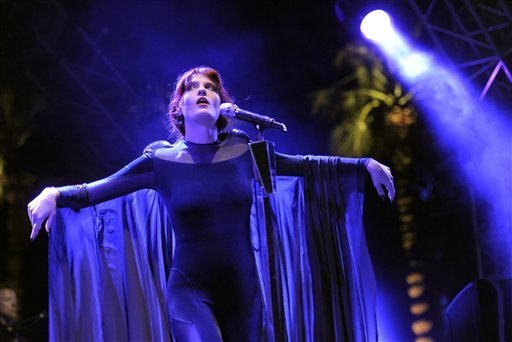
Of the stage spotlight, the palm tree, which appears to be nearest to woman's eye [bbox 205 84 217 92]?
the stage spotlight

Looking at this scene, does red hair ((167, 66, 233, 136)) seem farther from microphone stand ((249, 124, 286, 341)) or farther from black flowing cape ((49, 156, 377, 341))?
microphone stand ((249, 124, 286, 341))

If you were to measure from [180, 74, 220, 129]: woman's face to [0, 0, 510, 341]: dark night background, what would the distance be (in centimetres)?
276

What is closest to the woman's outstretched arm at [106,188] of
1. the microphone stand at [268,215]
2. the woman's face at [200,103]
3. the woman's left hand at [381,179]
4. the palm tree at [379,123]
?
the woman's face at [200,103]

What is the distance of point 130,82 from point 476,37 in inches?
148

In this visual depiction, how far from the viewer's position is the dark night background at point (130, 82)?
6.68 metres

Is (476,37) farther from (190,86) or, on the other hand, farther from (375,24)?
(190,86)

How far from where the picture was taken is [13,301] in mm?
6797

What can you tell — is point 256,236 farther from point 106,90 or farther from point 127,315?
point 106,90

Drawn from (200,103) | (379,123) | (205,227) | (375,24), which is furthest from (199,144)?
(379,123)

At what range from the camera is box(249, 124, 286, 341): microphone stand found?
2.73 meters

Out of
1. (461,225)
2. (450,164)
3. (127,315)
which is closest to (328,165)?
(127,315)

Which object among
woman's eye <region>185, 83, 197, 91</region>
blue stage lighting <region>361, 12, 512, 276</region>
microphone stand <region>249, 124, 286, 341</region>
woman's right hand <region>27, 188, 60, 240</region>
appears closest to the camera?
microphone stand <region>249, 124, 286, 341</region>

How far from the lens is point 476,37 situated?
685 centimetres

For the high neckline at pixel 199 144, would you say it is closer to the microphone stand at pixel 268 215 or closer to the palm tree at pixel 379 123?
the microphone stand at pixel 268 215
